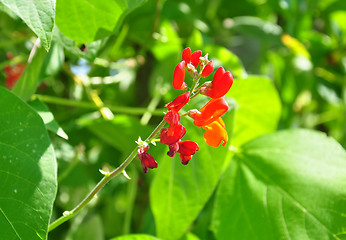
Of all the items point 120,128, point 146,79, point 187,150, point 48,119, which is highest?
point 187,150

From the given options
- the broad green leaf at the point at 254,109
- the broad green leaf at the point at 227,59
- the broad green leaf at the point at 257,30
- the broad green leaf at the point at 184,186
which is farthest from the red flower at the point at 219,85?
the broad green leaf at the point at 257,30

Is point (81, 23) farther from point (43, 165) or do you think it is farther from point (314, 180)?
point (314, 180)

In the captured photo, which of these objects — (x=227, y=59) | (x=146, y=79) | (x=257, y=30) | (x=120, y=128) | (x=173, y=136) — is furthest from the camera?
(x=146, y=79)

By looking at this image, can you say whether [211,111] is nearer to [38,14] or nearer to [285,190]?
[38,14]

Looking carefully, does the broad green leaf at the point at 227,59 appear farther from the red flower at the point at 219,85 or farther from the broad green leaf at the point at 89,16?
the red flower at the point at 219,85

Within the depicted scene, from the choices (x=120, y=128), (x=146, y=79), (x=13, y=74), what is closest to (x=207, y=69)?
(x=120, y=128)

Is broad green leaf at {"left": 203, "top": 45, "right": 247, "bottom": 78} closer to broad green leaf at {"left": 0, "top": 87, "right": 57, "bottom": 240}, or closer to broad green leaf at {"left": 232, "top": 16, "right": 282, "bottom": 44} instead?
broad green leaf at {"left": 232, "top": 16, "right": 282, "bottom": 44}

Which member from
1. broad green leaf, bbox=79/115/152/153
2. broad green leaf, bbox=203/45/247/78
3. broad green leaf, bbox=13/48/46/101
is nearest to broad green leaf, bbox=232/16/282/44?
broad green leaf, bbox=203/45/247/78

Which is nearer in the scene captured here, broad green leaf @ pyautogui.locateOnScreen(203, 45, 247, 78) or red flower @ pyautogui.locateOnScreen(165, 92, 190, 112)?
red flower @ pyautogui.locateOnScreen(165, 92, 190, 112)
